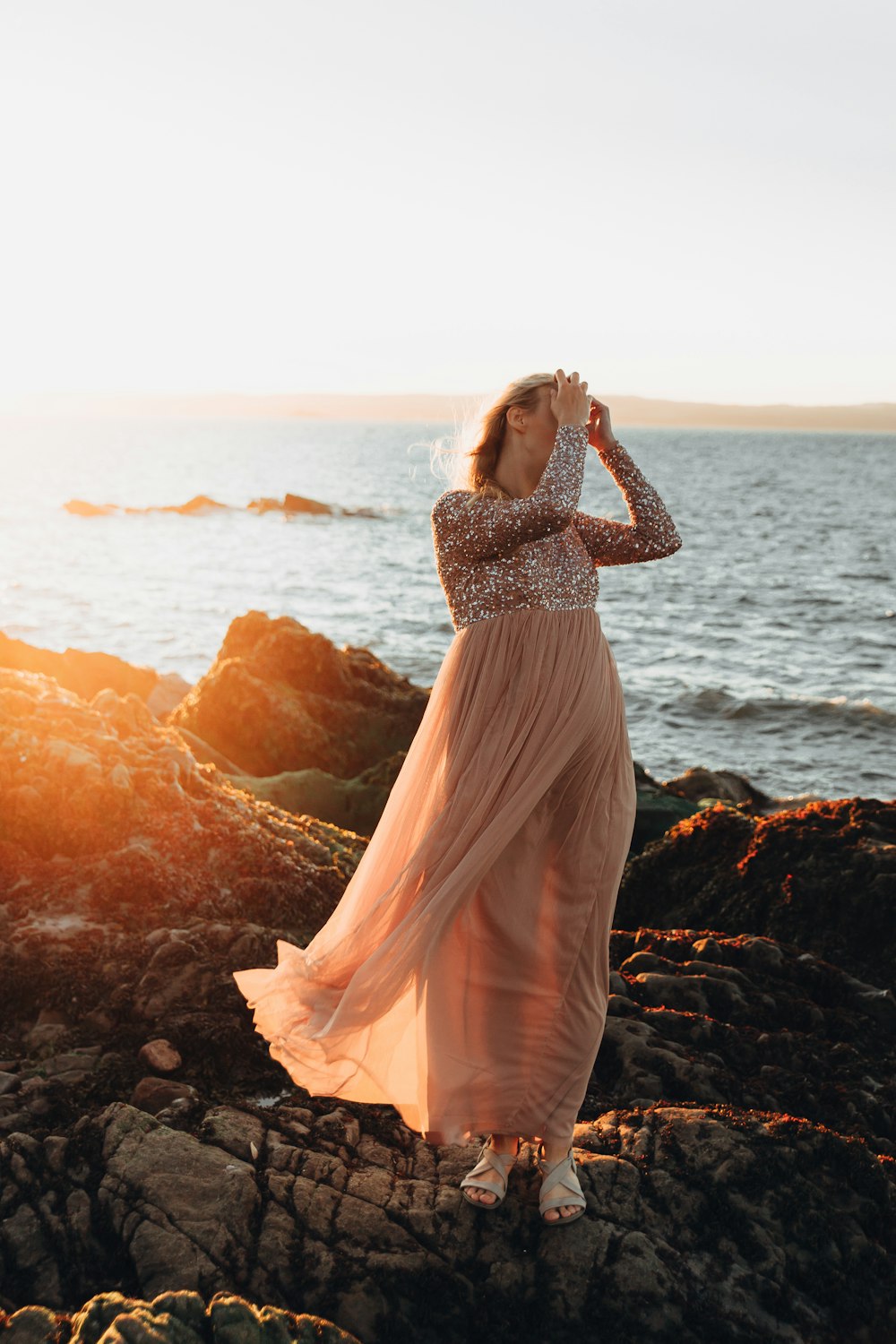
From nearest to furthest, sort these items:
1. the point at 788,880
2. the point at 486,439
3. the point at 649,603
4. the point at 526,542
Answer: the point at 526,542 → the point at 486,439 → the point at 788,880 → the point at 649,603

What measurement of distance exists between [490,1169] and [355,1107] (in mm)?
720

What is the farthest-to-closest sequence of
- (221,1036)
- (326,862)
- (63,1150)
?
(326,862) → (221,1036) → (63,1150)

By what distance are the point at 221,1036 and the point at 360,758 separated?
644cm

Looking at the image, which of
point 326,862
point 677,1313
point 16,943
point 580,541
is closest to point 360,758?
point 326,862

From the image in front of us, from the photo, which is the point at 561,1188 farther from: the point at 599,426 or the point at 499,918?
the point at 599,426

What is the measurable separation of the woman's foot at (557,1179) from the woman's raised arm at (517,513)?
2050 mm

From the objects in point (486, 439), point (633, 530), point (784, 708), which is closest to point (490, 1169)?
point (633, 530)

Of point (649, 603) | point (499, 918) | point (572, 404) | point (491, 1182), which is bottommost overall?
point (649, 603)

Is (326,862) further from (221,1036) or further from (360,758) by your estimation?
(360,758)

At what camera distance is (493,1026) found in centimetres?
385

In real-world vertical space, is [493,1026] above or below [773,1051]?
above

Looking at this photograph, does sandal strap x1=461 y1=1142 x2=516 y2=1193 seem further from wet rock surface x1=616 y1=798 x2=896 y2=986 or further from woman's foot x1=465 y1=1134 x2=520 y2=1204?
wet rock surface x1=616 y1=798 x2=896 y2=986

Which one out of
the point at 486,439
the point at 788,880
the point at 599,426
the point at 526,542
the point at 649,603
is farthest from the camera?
the point at 649,603

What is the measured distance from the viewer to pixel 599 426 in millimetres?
4137
